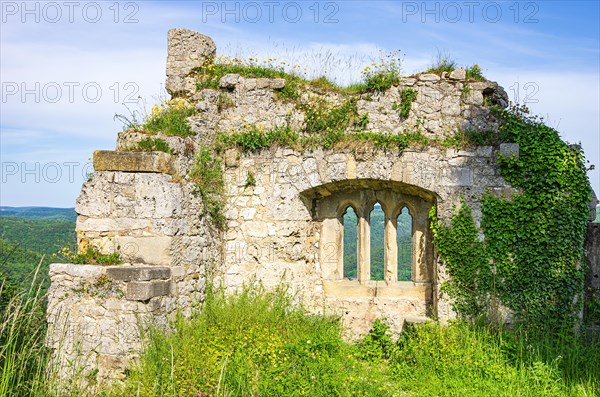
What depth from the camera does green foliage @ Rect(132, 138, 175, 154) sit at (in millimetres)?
6684

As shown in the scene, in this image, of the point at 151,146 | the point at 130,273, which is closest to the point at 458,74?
the point at 151,146

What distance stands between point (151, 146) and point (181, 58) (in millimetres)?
2406

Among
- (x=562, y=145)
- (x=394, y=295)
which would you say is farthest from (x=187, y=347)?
(x=562, y=145)

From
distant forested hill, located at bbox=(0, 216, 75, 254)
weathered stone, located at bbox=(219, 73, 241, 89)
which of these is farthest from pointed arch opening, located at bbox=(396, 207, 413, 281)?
distant forested hill, located at bbox=(0, 216, 75, 254)

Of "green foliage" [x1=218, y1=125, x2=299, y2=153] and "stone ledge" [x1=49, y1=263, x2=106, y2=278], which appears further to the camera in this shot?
"green foliage" [x1=218, y1=125, x2=299, y2=153]

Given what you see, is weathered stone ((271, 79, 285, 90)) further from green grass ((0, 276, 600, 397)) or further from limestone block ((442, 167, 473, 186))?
green grass ((0, 276, 600, 397))

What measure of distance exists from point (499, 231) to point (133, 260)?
492 centimetres

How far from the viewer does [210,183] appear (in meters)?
7.78

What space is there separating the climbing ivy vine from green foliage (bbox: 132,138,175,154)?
409 centimetres

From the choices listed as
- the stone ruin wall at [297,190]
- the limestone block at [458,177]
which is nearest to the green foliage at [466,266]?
the stone ruin wall at [297,190]

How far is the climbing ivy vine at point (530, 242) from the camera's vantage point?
289 inches

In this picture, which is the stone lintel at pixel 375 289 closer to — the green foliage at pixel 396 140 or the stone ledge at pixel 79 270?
the green foliage at pixel 396 140

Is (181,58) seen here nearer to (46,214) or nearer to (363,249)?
(363,249)

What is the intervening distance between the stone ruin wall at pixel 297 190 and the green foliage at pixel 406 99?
0.30 ft
